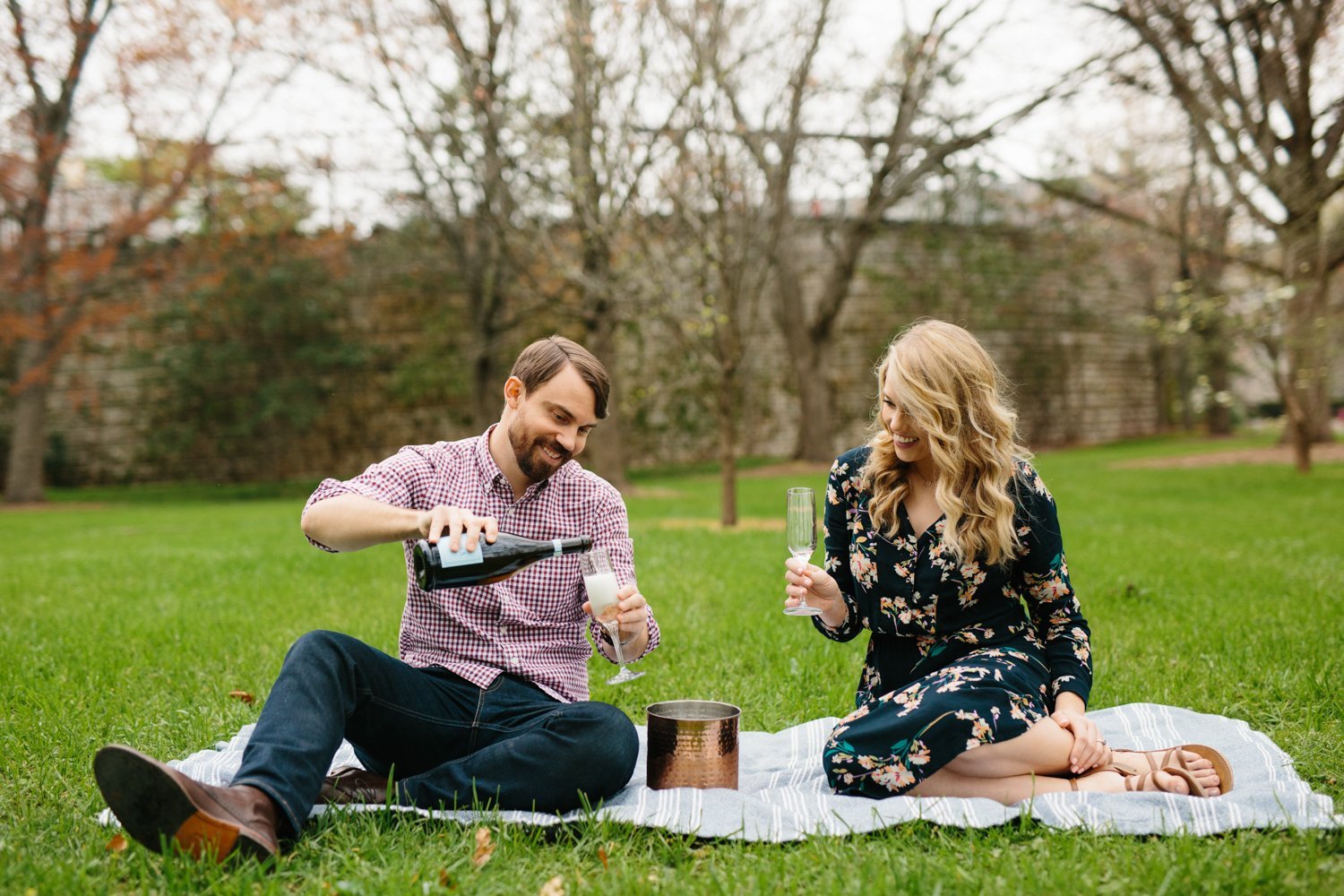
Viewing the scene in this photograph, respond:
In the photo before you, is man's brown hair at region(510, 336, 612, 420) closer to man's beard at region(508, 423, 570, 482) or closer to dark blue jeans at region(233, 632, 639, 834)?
man's beard at region(508, 423, 570, 482)

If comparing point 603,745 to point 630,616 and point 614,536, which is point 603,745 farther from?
point 614,536

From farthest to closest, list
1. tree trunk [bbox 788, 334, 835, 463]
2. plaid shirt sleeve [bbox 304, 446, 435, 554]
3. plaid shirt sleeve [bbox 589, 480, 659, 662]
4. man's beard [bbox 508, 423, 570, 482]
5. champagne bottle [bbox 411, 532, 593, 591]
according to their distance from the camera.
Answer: tree trunk [bbox 788, 334, 835, 463] → plaid shirt sleeve [bbox 589, 480, 659, 662] → man's beard [bbox 508, 423, 570, 482] → plaid shirt sleeve [bbox 304, 446, 435, 554] → champagne bottle [bbox 411, 532, 593, 591]

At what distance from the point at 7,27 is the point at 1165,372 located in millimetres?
26472

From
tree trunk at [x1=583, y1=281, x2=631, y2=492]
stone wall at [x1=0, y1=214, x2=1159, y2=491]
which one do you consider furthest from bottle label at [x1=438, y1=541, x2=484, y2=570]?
stone wall at [x1=0, y1=214, x2=1159, y2=491]

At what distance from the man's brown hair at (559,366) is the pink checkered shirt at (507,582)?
29 centimetres

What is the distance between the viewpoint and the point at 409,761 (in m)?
2.95

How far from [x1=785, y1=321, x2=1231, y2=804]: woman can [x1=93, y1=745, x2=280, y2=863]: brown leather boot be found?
1.55 meters

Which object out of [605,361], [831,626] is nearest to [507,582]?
[831,626]

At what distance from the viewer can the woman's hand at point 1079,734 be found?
2926mm

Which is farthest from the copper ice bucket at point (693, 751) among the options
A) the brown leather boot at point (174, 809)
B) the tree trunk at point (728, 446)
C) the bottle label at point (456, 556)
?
the tree trunk at point (728, 446)

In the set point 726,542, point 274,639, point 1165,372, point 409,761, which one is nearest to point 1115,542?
point 726,542

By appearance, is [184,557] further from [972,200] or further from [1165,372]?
[1165,372]

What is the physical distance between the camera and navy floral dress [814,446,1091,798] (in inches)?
113

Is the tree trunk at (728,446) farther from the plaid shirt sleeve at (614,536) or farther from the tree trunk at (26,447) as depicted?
the tree trunk at (26,447)
